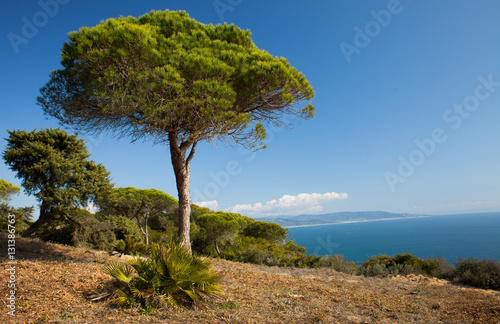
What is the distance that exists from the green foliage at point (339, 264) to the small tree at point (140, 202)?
12.8 m

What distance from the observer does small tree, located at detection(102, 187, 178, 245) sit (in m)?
19.0

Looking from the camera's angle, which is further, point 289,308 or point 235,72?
point 235,72

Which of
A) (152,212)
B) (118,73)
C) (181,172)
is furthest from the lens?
(152,212)

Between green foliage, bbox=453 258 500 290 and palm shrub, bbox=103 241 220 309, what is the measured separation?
9.90 meters

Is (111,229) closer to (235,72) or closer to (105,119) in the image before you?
(105,119)

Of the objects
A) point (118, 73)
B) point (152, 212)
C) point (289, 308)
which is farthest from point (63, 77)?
point (152, 212)

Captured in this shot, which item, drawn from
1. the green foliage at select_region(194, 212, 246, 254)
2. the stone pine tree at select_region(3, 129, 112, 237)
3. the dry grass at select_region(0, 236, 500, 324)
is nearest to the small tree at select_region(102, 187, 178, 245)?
the green foliage at select_region(194, 212, 246, 254)

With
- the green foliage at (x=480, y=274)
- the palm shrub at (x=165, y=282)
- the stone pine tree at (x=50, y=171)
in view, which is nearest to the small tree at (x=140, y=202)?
the stone pine tree at (x=50, y=171)

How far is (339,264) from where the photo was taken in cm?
1177

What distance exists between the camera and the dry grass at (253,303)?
3541 millimetres

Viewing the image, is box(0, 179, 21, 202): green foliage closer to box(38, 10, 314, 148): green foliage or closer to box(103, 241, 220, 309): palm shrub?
box(38, 10, 314, 148): green foliage

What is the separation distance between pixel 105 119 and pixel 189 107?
2.52 meters

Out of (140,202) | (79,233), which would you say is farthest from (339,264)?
(140,202)

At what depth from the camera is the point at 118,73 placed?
590 cm
